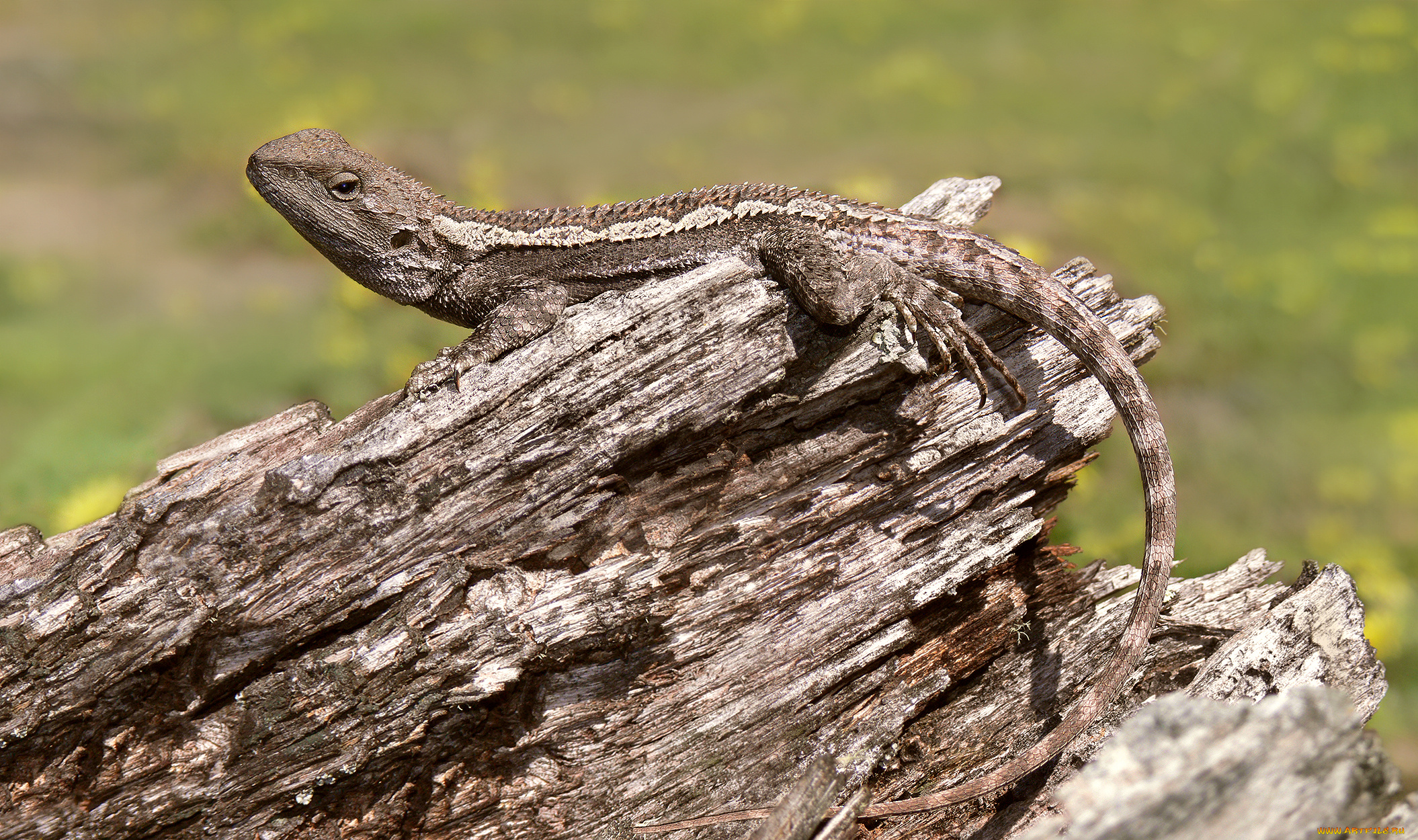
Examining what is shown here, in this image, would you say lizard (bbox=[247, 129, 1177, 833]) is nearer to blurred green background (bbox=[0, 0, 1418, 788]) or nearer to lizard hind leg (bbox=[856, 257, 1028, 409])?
lizard hind leg (bbox=[856, 257, 1028, 409])

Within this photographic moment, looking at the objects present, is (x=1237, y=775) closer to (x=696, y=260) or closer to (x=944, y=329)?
(x=944, y=329)

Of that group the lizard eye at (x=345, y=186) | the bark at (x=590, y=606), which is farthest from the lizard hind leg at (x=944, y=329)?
the lizard eye at (x=345, y=186)

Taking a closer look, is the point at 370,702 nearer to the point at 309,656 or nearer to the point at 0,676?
the point at 309,656

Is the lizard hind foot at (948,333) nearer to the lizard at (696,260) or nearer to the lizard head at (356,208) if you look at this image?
the lizard at (696,260)

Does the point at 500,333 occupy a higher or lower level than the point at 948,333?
higher

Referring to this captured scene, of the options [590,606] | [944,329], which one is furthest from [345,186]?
[944,329]

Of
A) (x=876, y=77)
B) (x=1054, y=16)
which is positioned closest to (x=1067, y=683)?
(x=876, y=77)
